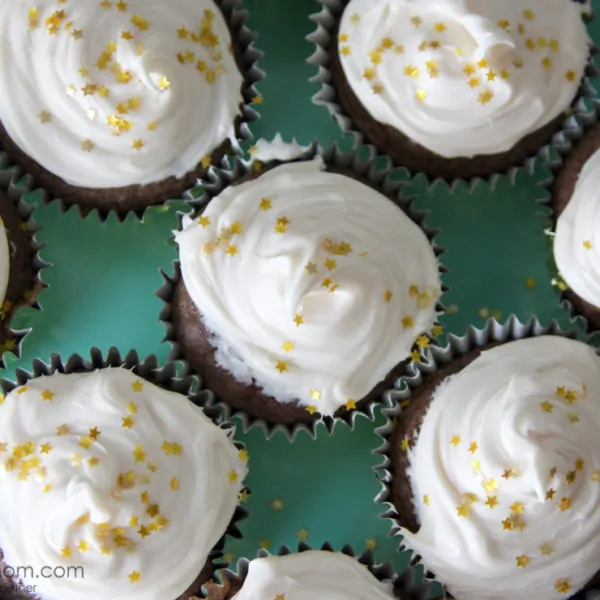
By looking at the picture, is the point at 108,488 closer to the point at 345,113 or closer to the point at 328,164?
the point at 328,164

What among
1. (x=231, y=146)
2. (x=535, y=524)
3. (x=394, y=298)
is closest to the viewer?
Answer: (x=535, y=524)

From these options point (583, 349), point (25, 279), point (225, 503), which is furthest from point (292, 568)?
point (25, 279)

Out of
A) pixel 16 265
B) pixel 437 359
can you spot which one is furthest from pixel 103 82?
pixel 437 359

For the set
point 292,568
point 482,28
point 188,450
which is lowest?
point 292,568

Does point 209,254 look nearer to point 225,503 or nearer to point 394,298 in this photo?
point 394,298

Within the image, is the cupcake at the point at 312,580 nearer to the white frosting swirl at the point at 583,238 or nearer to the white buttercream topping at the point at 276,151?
the white frosting swirl at the point at 583,238

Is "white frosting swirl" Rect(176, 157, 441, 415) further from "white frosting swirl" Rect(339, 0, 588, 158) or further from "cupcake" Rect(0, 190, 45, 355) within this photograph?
"cupcake" Rect(0, 190, 45, 355)
